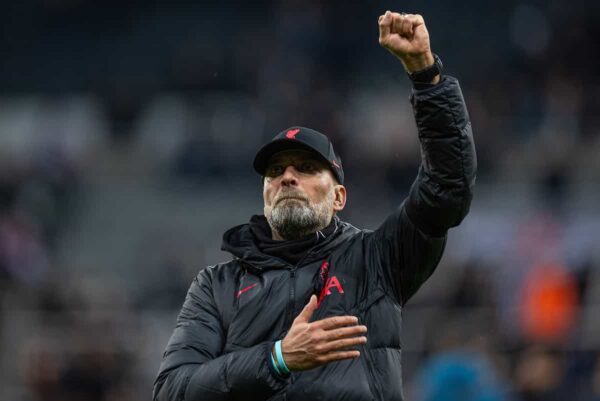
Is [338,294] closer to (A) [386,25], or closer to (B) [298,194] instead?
(B) [298,194]

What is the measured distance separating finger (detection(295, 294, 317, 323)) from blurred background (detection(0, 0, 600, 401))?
453 cm

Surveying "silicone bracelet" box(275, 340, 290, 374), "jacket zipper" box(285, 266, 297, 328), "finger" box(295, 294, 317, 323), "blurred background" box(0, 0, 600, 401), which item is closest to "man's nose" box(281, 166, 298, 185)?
"jacket zipper" box(285, 266, 297, 328)

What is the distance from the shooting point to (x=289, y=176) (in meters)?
5.09

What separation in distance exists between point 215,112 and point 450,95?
37.8ft

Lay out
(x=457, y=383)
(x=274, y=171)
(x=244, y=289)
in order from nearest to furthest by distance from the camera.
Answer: (x=244, y=289) < (x=274, y=171) < (x=457, y=383)

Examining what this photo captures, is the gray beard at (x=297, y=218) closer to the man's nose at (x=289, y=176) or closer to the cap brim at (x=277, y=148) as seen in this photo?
the man's nose at (x=289, y=176)

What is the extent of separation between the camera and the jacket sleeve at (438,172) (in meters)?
4.64

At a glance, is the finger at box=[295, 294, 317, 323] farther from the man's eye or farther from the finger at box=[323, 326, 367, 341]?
the man's eye

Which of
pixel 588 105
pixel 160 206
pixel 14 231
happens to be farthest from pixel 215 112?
pixel 588 105

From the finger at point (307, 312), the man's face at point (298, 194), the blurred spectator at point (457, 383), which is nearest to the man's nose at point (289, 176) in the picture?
the man's face at point (298, 194)

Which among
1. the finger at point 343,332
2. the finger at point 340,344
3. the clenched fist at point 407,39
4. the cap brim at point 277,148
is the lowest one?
the finger at point 340,344

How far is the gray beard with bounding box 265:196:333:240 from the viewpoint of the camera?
198 inches

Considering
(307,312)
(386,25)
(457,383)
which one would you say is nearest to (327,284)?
(307,312)

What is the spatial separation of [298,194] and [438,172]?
0.64 m
